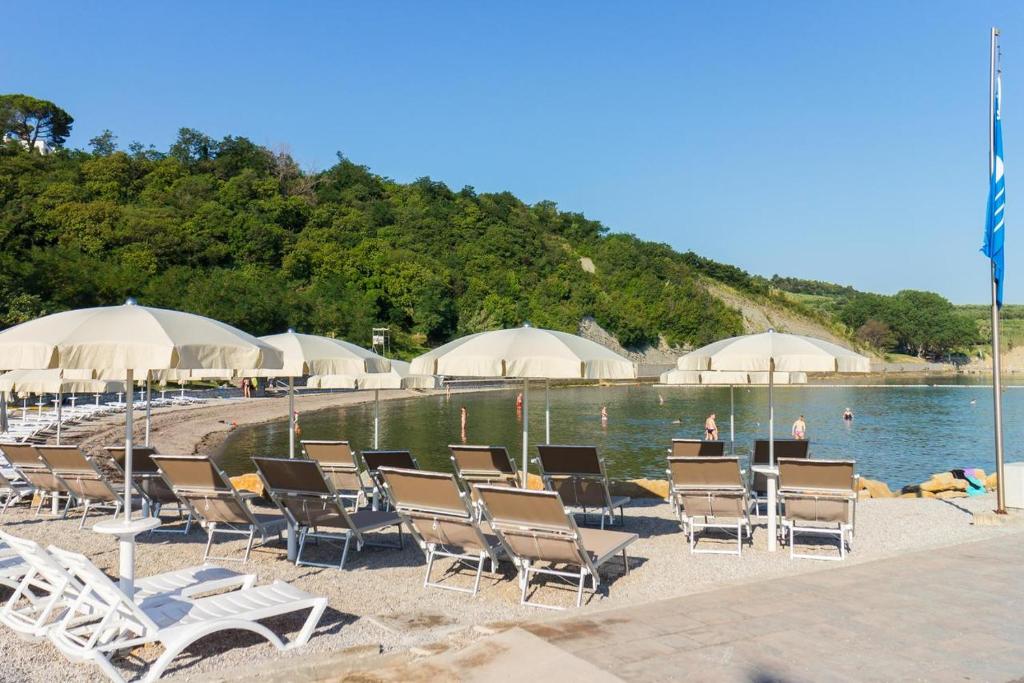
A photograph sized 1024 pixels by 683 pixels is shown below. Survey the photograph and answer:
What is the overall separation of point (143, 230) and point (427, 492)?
63717mm

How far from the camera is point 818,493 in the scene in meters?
7.18

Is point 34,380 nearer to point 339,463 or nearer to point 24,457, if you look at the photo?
point 24,457

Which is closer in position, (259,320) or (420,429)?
(420,429)

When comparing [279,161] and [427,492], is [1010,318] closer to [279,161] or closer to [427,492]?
[279,161]

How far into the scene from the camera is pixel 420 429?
2978 centimetres

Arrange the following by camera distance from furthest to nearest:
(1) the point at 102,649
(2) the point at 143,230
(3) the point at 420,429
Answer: (2) the point at 143,230 < (3) the point at 420,429 < (1) the point at 102,649

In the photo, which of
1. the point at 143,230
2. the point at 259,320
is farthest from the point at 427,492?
the point at 143,230

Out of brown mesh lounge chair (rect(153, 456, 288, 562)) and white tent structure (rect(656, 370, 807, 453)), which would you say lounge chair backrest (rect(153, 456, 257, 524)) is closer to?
brown mesh lounge chair (rect(153, 456, 288, 562))

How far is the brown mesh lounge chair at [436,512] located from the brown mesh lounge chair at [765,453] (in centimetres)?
388

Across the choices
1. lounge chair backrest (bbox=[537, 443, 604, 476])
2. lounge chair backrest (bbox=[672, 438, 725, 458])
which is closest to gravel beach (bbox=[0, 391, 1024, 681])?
lounge chair backrest (bbox=[672, 438, 725, 458])

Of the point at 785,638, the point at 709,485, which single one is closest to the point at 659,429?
the point at 709,485

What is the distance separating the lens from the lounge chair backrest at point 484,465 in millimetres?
8148

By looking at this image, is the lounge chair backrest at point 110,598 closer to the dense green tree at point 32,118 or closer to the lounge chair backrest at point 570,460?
the lounge chair backrest at point 570,460

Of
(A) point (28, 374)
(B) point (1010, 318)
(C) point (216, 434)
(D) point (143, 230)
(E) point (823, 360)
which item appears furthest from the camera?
(B) point (1010, 318)
